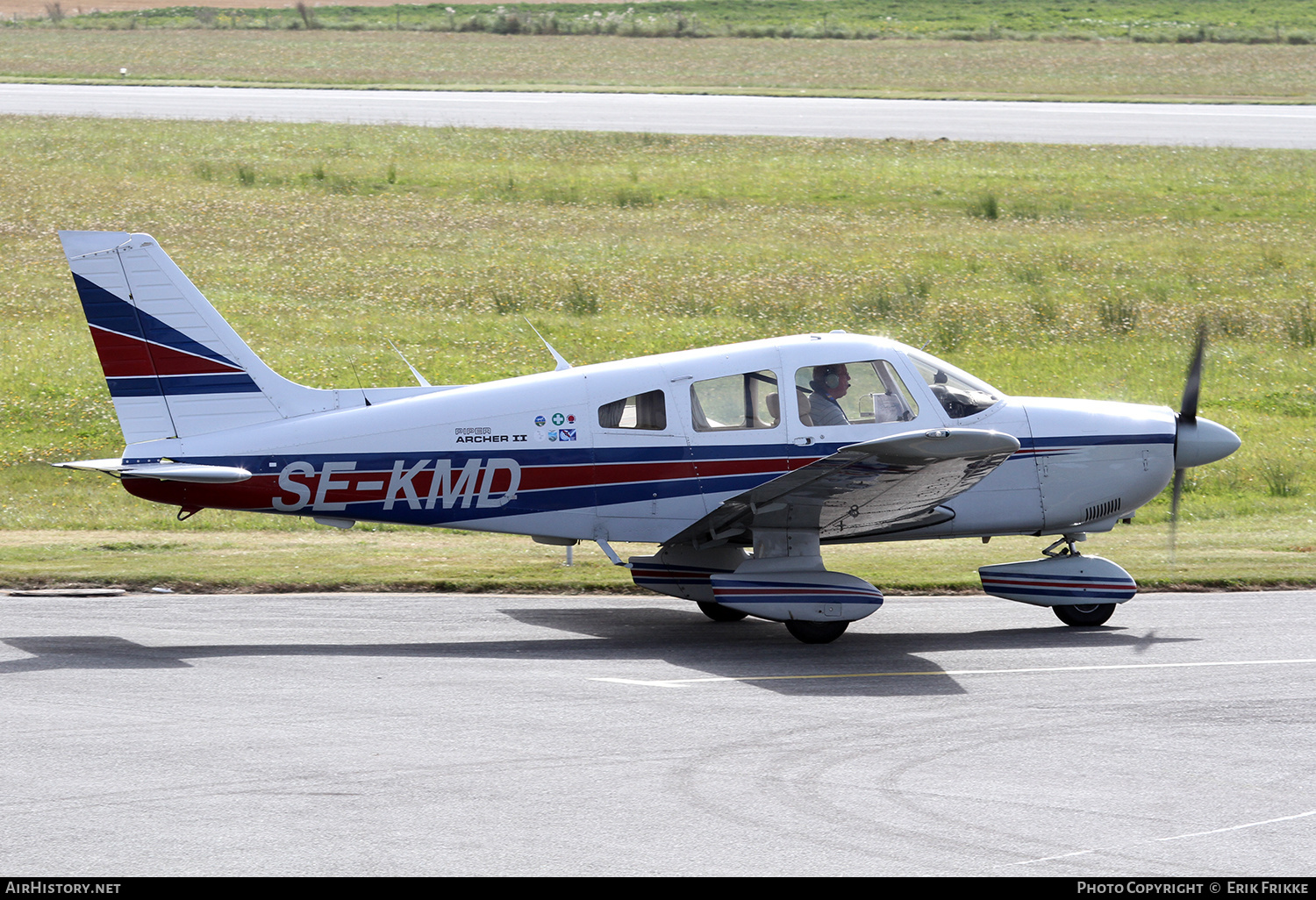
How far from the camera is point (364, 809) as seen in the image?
309 inches

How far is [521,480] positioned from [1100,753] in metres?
5.54

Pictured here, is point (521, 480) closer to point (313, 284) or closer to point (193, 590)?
point (193, 590)

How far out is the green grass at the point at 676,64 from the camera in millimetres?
49156

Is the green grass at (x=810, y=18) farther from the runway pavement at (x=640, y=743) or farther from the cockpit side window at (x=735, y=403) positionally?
the runway pavement at (x=640, y=743)

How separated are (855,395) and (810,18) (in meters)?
61.7

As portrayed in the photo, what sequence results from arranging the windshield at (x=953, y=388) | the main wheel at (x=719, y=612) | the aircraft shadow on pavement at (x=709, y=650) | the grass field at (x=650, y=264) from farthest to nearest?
the grass field at (x=650, y=264)
the main wheel at (x=719, y=612)
the windshield at (x=953, y=388)
the aircraft shadow on pavement at (x=709, y=650)

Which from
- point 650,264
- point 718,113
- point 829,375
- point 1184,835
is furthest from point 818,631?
point 718,113

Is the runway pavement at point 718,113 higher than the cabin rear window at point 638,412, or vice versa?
the runway pavement at point 718,113

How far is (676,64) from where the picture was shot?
2157 inches

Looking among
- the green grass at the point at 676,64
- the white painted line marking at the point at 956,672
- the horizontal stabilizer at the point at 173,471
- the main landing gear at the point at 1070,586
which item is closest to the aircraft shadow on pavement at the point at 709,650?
the white painted line marking at the point at 956,672

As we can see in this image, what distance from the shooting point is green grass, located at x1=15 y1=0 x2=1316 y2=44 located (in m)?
63.0

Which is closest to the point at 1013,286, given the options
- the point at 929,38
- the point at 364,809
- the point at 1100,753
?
the point at 1100,753

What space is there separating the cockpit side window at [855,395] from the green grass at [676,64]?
37.1m

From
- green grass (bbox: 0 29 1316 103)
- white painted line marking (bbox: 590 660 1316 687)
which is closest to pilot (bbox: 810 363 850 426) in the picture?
white painted line marking (bbox: 590 660 1316 687)
